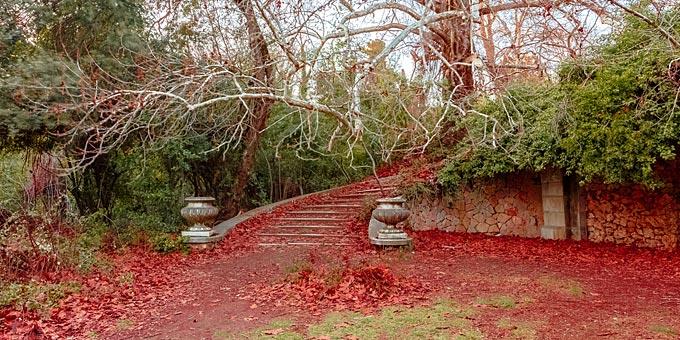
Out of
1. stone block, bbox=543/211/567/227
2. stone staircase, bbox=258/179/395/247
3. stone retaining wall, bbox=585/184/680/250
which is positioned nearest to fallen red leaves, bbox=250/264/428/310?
stone staircase, bbox=258/179/395/247

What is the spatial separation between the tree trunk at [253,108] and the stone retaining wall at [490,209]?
146 inches

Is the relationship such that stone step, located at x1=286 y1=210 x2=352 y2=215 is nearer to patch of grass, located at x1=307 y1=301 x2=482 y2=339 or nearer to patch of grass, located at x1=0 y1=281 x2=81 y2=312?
patch of grass, located at x1=0 y1=281 x2=81 y2=312

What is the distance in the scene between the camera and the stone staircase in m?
9.09

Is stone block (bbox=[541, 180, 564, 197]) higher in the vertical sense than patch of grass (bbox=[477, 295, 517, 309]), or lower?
higher

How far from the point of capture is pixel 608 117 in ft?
23.0

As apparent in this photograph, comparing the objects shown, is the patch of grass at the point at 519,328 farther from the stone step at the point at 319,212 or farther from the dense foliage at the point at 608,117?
the stone step at the point at 319,212

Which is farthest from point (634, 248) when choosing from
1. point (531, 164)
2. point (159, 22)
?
point (159, 22)

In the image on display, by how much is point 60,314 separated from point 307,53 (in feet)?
18.4

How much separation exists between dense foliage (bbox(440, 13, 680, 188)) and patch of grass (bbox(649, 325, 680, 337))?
288 centimetres

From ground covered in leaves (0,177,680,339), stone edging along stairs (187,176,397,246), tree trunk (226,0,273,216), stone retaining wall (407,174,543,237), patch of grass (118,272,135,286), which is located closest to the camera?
ground covered in leaves (0,177,680,339)

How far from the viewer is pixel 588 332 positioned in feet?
13.3

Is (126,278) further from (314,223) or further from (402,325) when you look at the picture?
(314,223)

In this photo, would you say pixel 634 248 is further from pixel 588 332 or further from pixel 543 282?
pixel 588 332

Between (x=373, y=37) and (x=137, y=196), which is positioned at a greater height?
(x=373, y=37)
